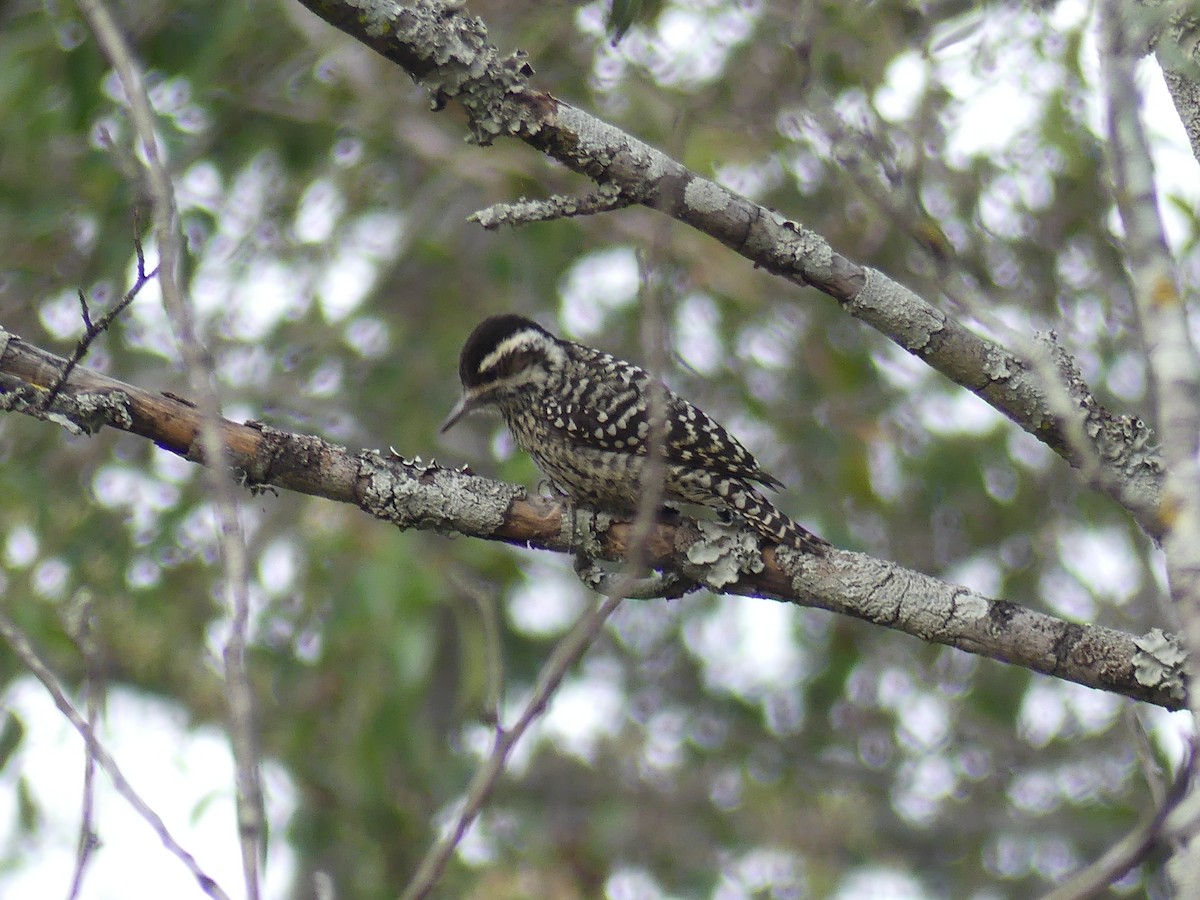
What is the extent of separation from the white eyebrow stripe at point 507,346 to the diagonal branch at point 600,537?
135cm

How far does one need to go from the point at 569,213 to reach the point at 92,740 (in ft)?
5.15

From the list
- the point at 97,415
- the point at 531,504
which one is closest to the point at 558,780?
the point at 531,504

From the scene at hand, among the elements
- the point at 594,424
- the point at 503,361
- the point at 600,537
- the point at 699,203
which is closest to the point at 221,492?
the point at 699,203

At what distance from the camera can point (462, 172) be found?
593 cm

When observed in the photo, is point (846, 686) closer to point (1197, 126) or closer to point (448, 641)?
point (448, 641)

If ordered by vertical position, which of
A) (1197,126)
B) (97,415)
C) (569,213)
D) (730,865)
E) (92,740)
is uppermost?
(730,865)

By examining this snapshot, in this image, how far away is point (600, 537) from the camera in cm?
344

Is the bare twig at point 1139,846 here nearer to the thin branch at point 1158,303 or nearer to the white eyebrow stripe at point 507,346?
the thin branch at point 1158,303

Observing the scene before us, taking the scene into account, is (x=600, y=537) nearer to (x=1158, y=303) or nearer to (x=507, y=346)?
(x=507, y=346)

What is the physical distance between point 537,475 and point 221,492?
3755 millimetres

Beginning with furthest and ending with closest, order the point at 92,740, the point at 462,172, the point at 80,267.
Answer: the point at 462,172, the point at 80,267, the point at 92,740

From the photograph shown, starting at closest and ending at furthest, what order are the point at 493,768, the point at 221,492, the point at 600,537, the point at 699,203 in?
the point at 493,768, the point at 221,492, the point at 699,203, the point at 600,537

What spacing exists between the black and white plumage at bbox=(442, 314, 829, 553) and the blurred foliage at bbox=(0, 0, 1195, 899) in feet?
2.23

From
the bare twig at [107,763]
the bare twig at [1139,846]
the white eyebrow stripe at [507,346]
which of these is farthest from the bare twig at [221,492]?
the white eyebrow stripe at [507,346]
